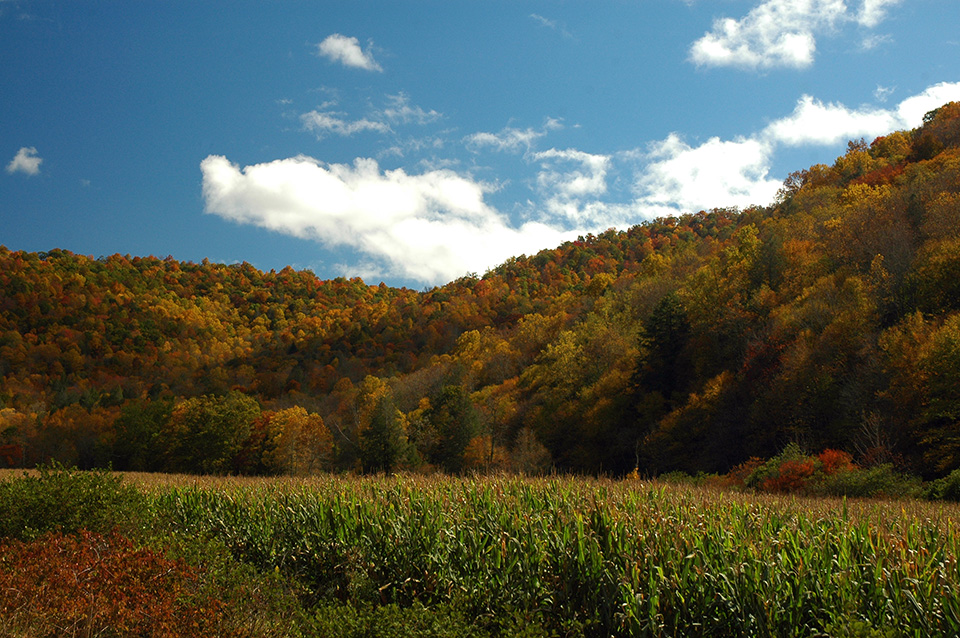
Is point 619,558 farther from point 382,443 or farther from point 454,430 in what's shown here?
point 454,430

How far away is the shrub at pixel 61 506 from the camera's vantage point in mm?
12852

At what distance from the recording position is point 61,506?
1310cm

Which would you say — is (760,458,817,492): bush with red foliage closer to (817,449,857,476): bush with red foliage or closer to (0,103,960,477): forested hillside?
(817,449,857,476): bush with red foliage

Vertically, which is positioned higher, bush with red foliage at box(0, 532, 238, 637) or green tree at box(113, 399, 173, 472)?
bush with red foliage at box(0, 532, 238, 637)

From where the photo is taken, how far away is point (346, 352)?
124 meters

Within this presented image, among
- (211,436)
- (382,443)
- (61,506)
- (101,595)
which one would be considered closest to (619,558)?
(101,595)

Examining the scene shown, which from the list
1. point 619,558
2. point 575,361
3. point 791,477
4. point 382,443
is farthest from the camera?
point 575,361

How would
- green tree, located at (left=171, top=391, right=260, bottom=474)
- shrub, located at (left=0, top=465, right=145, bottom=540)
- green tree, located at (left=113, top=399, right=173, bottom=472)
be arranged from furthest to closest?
1. green tree, located at (left=113, top=399, right=173, bottom=472)
2. green tree, located at (left=171, top=391, right=260, bottom=474)
3. shrub, located at (left=0, top=465, right=145, bottom=540)

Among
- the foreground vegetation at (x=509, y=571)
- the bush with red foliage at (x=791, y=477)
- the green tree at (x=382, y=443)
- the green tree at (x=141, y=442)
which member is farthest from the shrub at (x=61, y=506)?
the green tree at (x=141, y=442)

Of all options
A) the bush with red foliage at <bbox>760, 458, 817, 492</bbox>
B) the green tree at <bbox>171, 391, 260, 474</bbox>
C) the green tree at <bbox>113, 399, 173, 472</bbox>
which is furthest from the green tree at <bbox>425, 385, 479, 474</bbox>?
the bush with red foliage at <bbox>760, 458, 817, 492</bbox>

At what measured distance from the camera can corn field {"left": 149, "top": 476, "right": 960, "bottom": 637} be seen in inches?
242

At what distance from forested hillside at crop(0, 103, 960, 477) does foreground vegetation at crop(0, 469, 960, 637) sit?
67.0 ft

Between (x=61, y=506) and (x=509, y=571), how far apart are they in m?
10.6

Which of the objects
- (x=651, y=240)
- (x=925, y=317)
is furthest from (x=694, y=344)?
(x=651, y=240)
